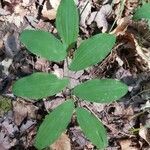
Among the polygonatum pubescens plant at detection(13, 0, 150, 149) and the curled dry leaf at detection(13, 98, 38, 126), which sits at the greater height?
the polygonatum pubescens plant at detection(13, 0, 150, 149)

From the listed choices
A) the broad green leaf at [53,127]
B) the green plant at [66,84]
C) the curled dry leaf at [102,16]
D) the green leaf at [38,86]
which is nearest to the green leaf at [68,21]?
the green plant at [66,84]

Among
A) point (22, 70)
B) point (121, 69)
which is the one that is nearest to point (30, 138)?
point (22, 70)

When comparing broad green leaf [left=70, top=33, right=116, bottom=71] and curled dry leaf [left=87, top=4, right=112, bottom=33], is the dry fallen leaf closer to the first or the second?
broad green leaf [left=70, top=33, right=116, bottom=71]

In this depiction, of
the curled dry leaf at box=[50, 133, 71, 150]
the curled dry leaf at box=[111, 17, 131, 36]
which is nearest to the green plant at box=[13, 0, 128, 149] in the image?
the curled dry leaf at box=[50, 133, 71, 150]

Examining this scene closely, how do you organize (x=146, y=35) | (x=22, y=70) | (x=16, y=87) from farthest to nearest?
(x=146, y=35) < (x=22, y=70) < (x=16, y=87)

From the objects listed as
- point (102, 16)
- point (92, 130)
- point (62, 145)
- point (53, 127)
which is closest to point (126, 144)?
point (62, 145)

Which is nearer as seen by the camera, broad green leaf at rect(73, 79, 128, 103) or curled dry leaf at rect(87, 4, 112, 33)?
broad green leaf at rect(73, 79, 128, 103)

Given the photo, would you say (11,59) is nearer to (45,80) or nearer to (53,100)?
(53,100)
